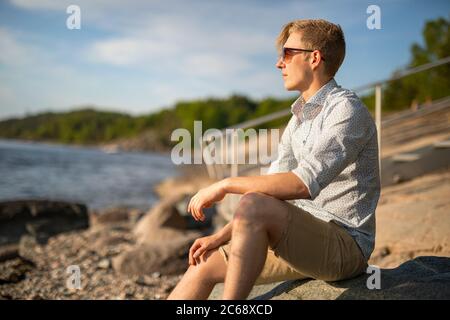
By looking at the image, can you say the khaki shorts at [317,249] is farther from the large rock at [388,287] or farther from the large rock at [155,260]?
the large rock at [155,260]

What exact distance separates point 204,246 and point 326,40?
121cm

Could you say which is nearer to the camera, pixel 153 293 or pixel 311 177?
pixel 311 177

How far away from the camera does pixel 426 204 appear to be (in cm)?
457

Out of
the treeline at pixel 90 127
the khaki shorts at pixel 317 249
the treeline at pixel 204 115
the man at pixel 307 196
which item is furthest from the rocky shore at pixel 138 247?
the treeline at pixel 90 127

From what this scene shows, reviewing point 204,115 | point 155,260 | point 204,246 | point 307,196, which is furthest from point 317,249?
point 204,115

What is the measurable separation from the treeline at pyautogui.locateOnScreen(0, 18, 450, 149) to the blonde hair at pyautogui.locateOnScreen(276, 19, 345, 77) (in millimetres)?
16491

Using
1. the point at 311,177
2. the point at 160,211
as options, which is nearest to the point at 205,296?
the point at 311,177

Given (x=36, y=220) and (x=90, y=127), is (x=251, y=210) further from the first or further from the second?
(x=90, y=127)

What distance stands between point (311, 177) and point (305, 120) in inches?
19.5

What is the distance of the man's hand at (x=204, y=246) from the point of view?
2.25m

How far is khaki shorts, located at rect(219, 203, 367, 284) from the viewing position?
76.1 inches

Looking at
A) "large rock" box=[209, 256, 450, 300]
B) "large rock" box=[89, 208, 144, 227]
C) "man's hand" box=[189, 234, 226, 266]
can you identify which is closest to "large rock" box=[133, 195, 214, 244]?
"large rock" box=[89, 208, 144, 227]

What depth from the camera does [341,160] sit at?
6.53 ft
